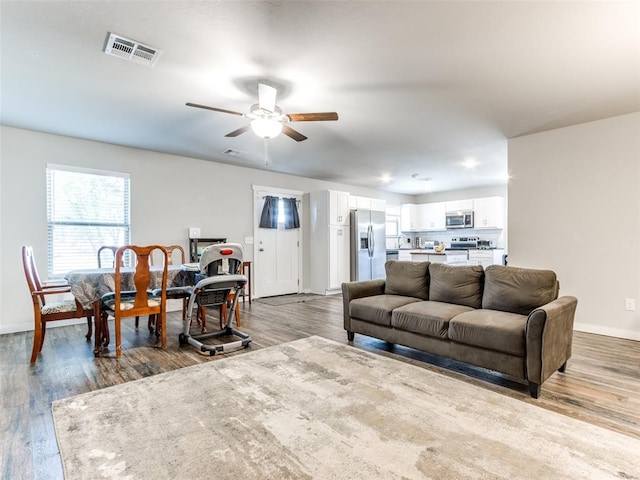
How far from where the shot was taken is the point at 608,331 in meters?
3.84

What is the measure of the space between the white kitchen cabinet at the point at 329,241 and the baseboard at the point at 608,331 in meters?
4.12

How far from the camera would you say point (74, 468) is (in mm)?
1587

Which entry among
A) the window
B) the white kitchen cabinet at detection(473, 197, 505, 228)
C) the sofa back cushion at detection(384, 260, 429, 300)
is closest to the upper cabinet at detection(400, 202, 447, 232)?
the white kitchen cabinet at detection(473, 197, 505, 228)

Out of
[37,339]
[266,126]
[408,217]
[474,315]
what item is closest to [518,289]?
[474,315]

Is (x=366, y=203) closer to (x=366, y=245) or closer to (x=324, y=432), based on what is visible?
(x=366, y=245)

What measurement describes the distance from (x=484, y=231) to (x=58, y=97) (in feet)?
27.9

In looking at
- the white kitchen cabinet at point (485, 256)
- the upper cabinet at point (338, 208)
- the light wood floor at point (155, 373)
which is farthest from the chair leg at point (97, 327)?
the white kitchen cabinet at point (485, 256)

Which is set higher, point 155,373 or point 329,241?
point 329,241

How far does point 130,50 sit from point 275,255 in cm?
468

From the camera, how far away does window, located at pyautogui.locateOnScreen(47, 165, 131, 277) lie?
436 centimetres

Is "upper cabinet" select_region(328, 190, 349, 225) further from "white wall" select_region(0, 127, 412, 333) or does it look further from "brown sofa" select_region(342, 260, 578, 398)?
"brown sofa" select_region(342, 260, 578, 398)

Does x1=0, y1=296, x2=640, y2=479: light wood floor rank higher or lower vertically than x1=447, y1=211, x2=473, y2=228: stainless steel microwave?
lower

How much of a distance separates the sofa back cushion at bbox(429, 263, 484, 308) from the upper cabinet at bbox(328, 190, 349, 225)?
12.0 ft

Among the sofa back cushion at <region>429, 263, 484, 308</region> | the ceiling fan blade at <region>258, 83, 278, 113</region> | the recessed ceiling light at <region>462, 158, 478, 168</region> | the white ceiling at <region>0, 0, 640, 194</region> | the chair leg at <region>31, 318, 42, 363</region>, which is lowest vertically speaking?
the chair leg at <region>31, 318, 42, 363</region>
